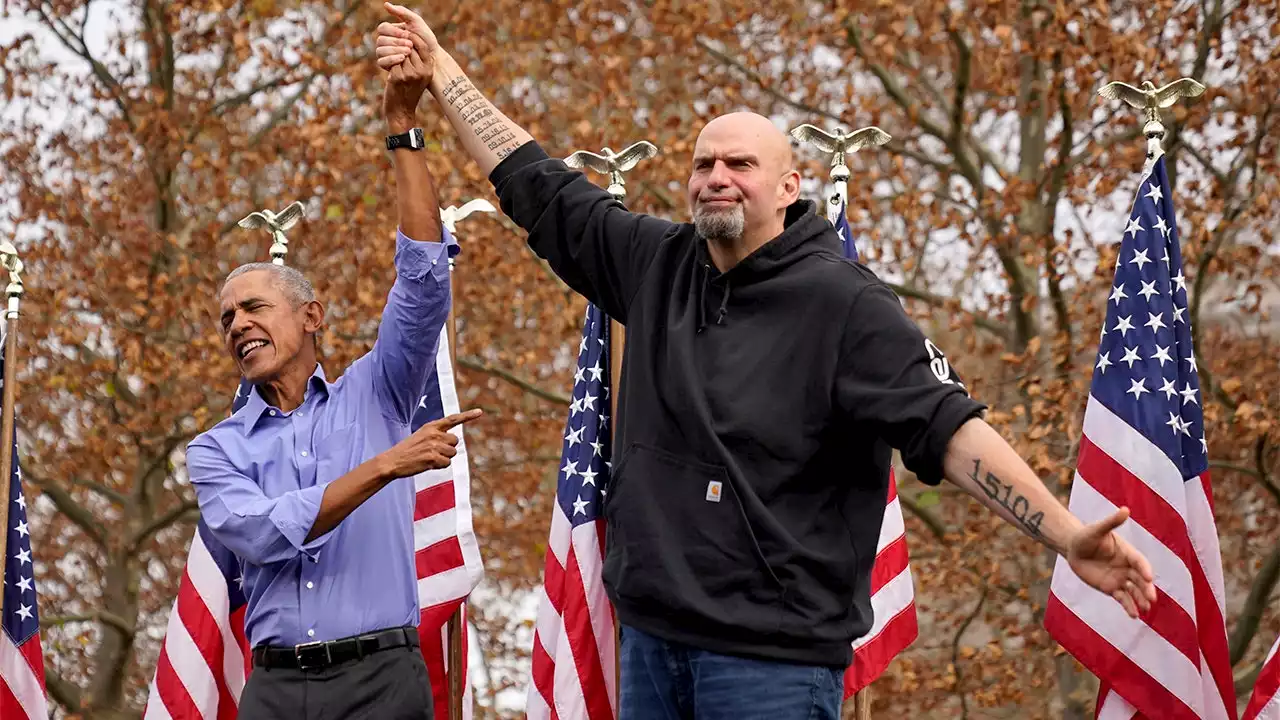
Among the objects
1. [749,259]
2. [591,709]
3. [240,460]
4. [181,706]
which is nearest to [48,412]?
[181,706]

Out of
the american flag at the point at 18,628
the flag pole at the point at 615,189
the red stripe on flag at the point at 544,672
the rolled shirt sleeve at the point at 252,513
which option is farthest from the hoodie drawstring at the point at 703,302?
the american flag at the point at 18,628

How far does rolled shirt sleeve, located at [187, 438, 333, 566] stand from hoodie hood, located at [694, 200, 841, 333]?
1167mm

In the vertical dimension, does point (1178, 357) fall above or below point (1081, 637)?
above

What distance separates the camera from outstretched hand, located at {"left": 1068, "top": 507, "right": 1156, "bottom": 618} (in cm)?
329

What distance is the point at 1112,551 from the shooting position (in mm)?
3299

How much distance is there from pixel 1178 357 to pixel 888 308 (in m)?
2.72

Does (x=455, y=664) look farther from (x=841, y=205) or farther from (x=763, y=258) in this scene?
(x=763, y=258)

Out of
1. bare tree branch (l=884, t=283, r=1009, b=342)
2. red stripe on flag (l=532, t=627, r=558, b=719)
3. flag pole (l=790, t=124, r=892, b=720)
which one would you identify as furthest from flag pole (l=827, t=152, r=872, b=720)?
bare tree branch (l=884, t=283, r=1009, b=342)

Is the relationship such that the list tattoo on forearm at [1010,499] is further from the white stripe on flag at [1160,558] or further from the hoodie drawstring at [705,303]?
the white stripe on flag at [1160,558]

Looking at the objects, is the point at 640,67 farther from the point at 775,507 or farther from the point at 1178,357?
A: the point at 775,507

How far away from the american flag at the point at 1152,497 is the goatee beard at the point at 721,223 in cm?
258

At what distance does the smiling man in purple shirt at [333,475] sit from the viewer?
436 centimetres

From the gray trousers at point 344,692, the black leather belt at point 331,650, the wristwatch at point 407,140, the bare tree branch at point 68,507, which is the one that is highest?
the bare tree branch at point 68,507

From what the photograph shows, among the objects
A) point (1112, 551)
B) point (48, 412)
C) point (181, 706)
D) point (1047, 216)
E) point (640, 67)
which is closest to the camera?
point (1112, 551)
